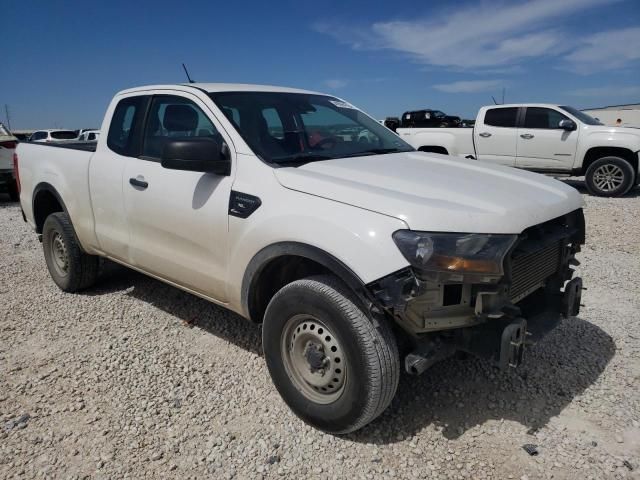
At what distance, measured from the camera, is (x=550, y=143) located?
10609mm

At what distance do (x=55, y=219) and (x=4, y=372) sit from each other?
170cm

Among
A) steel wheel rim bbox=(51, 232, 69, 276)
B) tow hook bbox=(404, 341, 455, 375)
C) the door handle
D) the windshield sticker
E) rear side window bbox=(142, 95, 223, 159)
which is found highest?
the windshield sticker

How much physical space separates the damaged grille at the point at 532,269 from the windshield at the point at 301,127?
1.31 m

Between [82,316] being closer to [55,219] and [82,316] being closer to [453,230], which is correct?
[55,219]

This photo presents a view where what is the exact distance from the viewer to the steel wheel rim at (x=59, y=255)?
4.77 metres

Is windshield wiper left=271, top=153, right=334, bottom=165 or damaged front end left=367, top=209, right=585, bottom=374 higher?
windshield wiper left=271, top=153, right=334, bottom=165

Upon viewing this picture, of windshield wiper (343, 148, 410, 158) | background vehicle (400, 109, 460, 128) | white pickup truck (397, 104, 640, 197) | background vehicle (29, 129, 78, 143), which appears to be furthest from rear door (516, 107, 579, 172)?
background vehicle (29, 129, 78, 143)

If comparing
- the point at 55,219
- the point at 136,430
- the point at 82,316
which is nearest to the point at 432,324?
the point at 136,430

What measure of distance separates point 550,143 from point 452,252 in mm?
9714

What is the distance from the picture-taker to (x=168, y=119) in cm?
370

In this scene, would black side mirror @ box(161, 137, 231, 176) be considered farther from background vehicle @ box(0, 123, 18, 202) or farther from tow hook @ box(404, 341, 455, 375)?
background vehicle @ box(0, 123, 18, 202)

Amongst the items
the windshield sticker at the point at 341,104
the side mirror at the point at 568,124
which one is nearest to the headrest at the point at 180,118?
the windshield sticker at the point at 341,104

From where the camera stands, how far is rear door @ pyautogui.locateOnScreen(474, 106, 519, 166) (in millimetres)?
11109

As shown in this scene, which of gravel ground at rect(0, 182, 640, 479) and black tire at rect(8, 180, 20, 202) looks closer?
gravel ground at rect(0, 182, 640, 479)
